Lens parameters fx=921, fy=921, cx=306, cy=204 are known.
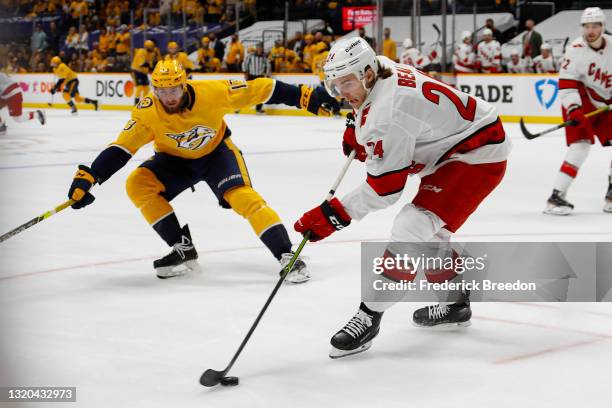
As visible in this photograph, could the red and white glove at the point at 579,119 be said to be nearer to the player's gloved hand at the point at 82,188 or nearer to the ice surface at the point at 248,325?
the ice surface at the point at 248,325

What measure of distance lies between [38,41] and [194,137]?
14.6 meters

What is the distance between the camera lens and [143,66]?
1809 cm

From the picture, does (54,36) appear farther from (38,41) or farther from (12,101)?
(12,101)

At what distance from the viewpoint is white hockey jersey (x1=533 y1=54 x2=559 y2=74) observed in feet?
45.3

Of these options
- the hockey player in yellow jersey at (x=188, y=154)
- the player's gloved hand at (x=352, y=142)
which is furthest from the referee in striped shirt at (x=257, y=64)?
the player's gloved hand at (x=352, y=142)

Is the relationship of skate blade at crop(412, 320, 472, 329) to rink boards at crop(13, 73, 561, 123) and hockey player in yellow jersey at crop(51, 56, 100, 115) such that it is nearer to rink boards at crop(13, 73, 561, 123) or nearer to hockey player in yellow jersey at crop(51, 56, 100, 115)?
rink boards at crop(13, 73, 561, 123)

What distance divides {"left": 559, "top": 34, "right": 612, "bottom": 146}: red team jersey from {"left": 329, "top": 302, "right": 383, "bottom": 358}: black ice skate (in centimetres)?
354

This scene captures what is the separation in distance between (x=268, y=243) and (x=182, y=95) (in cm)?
78

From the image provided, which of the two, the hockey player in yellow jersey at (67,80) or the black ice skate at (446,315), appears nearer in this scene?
the black ice skate at (446,315)

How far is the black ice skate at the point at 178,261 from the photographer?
427 cm

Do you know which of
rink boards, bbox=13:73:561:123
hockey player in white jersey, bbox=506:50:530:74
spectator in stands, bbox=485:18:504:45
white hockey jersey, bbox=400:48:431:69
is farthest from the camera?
spectator in stands, bbox=485:18:504:45

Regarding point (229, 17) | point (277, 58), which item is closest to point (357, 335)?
point (277, 58)

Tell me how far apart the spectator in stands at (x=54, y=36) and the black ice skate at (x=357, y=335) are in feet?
61.0

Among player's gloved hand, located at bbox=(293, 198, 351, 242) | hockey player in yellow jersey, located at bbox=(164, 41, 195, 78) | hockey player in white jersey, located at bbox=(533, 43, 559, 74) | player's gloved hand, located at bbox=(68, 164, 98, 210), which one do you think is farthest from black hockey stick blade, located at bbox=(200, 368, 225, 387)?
hockey player in yellow jersey, located at bbox=(164, 41, 195, 78)
